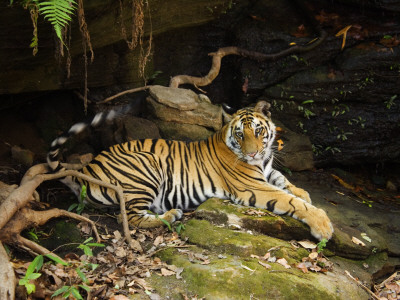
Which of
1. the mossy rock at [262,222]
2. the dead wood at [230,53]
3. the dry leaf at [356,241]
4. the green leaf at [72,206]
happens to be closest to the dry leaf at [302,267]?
the mossy rock at [262,222]

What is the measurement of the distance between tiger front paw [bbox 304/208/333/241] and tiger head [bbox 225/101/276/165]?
3.27 ft

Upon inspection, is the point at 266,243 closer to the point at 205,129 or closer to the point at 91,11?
the point at 205,129

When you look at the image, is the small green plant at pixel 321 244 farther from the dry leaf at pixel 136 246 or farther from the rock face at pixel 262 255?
the dry leaf at pixel 136 246

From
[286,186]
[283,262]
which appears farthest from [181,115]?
[283,262]

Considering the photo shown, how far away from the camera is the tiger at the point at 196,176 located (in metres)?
4.71

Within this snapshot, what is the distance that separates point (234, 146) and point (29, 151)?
2760 mm

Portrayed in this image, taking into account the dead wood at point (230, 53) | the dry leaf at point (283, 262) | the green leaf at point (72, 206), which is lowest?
the dry leaf at point (283, 262)

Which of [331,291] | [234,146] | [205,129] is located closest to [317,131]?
[205,129]

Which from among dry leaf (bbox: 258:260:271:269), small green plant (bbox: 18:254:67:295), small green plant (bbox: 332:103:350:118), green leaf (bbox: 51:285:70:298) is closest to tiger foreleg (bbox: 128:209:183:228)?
dry leaf (bbox: 258:260:271:269)

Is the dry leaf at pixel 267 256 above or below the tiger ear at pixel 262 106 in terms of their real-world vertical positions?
below

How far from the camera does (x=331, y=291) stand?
3.87 m

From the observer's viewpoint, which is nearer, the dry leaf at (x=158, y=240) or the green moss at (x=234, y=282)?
the green moss at (x=234, y=282)

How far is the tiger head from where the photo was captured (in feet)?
16.5

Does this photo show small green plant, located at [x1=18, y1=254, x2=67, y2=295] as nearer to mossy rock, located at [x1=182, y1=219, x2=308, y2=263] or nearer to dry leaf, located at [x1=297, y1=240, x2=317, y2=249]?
mossy rock, located at [x1=182, y1=219, x2=308, y2=263]
